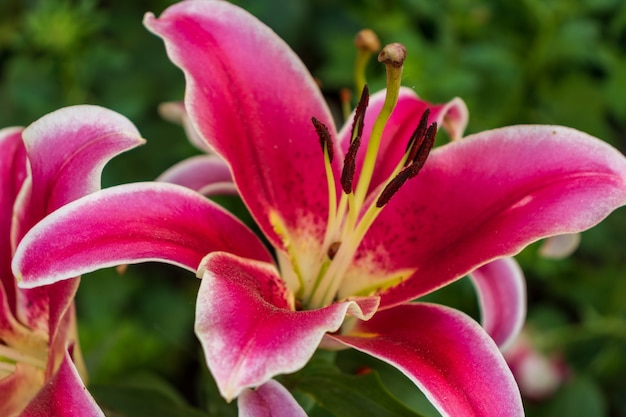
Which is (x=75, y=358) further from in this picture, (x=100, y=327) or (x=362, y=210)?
(x=100, y=327)

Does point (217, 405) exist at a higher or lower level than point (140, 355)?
higher

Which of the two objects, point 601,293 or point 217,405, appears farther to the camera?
point 601,293

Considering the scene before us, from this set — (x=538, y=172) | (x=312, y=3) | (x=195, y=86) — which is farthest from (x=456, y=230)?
(x=312, y=3)

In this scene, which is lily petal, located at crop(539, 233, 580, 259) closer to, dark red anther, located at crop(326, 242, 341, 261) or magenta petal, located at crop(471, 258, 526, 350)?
magenta petal, located at crop(471, 258, 526, 350)

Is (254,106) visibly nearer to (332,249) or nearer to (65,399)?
(332,249)

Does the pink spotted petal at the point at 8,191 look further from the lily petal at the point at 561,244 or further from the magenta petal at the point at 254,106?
the lily petal at the point at 561,244

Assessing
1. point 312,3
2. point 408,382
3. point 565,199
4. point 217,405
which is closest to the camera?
point 565,199
